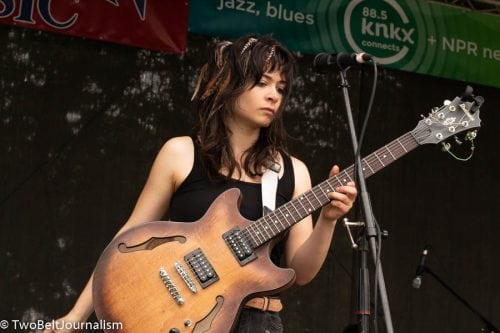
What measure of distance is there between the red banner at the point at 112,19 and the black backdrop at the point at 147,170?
0.52 feet

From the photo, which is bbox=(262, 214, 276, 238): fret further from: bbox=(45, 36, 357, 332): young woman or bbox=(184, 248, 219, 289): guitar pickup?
bbox=(184, 248, 219, 289): guitar pickup

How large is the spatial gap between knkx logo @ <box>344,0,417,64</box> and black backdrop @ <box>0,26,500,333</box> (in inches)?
9.1

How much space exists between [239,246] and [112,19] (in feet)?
12.1

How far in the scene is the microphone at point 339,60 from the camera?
2.89m

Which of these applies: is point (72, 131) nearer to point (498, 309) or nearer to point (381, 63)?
point (381, 63)

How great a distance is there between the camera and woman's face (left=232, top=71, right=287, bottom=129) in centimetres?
314

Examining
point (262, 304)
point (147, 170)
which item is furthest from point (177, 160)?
point (147, 170)

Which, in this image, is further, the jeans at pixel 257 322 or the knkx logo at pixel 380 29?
the knkx logo at pixel 380 29

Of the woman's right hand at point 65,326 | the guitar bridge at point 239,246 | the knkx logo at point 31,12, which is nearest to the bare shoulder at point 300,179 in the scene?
the guitar bridge at point 239,246

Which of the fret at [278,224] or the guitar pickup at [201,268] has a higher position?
the fret at [278,224]

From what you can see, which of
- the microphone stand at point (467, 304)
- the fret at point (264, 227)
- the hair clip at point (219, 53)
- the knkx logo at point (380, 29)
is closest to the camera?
the fret at point (264, 227)

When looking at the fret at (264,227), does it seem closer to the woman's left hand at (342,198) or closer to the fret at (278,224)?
the fret at (278,224)

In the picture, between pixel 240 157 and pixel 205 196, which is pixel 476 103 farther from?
pixel 205 196

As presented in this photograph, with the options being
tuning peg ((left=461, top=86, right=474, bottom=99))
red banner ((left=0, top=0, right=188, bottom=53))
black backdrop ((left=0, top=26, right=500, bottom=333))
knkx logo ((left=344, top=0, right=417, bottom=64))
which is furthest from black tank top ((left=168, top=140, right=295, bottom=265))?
knkx logo ((left=344, top=0, right=417, bottom=64))
